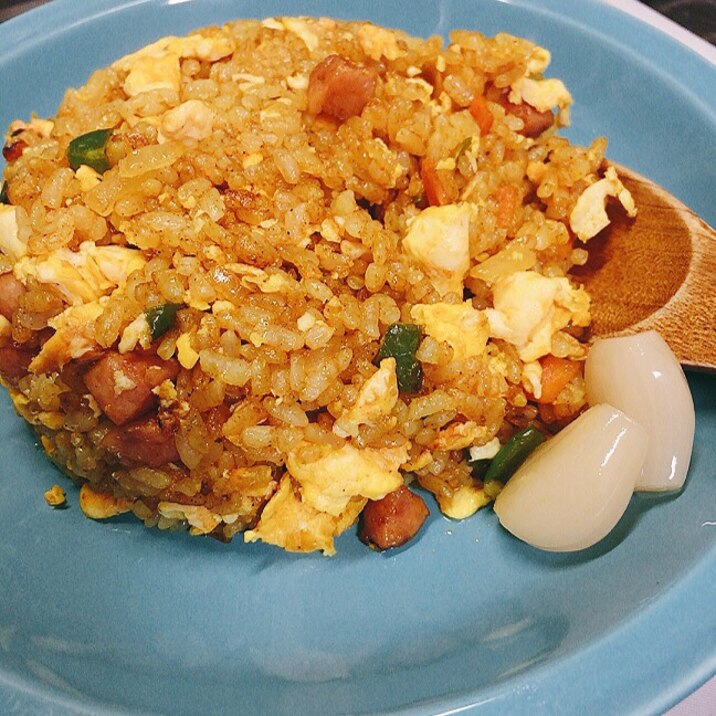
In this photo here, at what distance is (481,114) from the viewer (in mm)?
1882

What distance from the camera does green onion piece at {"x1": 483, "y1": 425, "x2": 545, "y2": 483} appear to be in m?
1.71

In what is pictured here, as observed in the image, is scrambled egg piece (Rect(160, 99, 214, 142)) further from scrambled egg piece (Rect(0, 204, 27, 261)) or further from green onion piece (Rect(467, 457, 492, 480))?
green onion piece (Rect(467, 457, 492, 480))

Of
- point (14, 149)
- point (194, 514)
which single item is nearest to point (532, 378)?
point (194, 514)

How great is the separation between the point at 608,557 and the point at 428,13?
182 centimetres

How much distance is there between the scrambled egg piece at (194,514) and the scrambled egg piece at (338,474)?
23cm

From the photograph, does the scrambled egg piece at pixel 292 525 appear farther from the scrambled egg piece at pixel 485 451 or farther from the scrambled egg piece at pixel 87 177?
the scrambled egg piece at pixel 87 177

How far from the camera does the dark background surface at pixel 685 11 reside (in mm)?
3189

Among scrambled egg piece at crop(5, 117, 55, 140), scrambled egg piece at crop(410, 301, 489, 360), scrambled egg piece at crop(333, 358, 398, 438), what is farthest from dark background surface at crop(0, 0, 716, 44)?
scrambled egg piece at crop(333, 358, 398, 438)

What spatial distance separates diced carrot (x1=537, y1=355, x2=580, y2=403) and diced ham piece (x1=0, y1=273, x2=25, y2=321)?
1.14 meters

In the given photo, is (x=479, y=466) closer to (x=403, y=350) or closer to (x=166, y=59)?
(x=403, y=350)

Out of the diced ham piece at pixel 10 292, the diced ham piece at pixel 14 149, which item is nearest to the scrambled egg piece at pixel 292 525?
the diced ham piece at pixel 10 292

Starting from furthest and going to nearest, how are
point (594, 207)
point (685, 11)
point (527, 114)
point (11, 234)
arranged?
point (685, 11) → point (527, 114) → point (594, 207) → point (11, 234)

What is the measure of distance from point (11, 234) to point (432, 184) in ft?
3.03

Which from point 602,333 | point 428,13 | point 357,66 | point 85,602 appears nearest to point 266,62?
point 357,66
